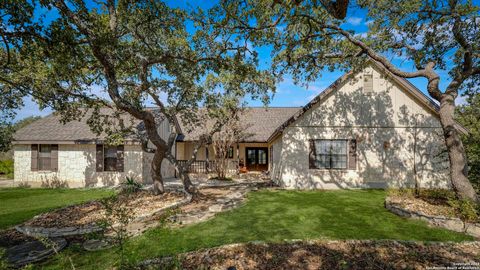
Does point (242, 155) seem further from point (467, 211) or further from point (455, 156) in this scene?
point (467, 211)

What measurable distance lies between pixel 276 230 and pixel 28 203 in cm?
1096

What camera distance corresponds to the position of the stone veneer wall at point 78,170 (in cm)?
1594

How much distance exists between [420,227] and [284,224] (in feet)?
11.8

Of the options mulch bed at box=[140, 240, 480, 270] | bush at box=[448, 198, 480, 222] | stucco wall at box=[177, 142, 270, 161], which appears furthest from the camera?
stucco wall at box=[177, 142, 270, 161]

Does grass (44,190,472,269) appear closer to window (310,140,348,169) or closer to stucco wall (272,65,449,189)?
stucco wall (272,65,449,189)

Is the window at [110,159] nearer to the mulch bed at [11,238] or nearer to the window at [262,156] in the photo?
the mulch bed at [11,238]

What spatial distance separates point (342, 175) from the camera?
44.5ft

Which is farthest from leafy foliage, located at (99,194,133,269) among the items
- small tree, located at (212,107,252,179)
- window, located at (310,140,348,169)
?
small tree, located at (212,107,252,179)

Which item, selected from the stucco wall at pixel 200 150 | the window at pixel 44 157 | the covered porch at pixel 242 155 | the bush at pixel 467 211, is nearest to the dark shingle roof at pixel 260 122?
the covered porch at pixel 242 155

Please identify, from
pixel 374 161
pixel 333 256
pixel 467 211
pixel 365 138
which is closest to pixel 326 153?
pixel 365 138

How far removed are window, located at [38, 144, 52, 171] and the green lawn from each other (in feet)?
8.94

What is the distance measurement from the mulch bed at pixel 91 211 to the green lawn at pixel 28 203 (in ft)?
2.61

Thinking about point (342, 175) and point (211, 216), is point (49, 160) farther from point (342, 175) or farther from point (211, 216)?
point (342, 175)

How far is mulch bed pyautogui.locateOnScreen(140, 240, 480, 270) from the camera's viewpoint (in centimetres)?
461
